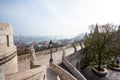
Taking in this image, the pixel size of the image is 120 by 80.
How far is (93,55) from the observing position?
1286 inches

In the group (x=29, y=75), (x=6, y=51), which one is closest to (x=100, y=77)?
(x=29, y=75)

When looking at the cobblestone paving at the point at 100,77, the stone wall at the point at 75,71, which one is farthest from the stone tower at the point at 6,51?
the cobblestone paving at the point at 100,77

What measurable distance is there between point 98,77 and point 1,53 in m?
18.6

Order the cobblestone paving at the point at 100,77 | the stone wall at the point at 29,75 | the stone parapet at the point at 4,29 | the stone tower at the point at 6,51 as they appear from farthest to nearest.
A: 1. the cobblestone paving at the point at 100,77
2. the stone parapet at the point at 4,29
3. the stone tower at the point at 6,51
4. the stone wall at the point at 29,75

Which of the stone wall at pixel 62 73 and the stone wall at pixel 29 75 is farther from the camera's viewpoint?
the stone wall at pixel 62 73

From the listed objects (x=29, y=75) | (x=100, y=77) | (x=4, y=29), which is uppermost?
(x=4, y=29)

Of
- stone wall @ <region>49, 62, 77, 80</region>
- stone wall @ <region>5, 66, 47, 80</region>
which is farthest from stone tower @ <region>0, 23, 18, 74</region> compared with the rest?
stone wall @ <region>49, 62, 77, 80</region>

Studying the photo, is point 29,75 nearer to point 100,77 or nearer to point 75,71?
point 75,71

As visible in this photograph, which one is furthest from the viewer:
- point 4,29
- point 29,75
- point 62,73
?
point 62,73

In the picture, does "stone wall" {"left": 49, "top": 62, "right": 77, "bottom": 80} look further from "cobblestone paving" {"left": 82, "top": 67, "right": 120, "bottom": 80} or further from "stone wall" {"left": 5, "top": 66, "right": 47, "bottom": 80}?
"cobblestone paving" {"left": 82, "top": 67, "right": 120, "bottom": 80}

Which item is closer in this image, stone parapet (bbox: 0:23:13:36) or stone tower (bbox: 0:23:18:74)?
stone tower (bbox: 0:23:18:74)

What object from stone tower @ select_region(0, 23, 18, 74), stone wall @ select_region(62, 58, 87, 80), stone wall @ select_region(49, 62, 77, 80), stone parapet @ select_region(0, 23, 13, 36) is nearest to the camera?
stone tower @ select_region(0, 23, 18, 74)

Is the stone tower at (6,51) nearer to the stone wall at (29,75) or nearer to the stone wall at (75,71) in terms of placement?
the stone wall at (29,75)

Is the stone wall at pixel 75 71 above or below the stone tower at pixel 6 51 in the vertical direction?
below
